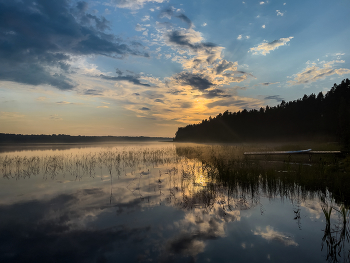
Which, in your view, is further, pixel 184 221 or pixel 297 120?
pixel 297 120

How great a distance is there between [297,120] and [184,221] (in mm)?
69848

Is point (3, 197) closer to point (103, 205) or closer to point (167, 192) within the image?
point (103, 205)

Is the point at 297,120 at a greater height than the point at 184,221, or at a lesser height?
greater

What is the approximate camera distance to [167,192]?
10.4 m

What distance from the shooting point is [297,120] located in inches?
2448

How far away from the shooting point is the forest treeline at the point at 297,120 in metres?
49.2

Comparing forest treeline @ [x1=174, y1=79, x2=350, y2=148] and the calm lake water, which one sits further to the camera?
forest treeline @ [x1=174, y1=79, x2=350, y2=148]

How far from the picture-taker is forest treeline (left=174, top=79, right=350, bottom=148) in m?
49.2

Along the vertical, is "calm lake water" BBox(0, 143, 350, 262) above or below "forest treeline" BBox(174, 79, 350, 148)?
below

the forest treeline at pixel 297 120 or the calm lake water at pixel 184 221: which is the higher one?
the forest treeline at pixel 297 120

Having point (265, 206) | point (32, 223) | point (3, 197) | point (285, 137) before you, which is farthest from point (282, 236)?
point (285, 137)

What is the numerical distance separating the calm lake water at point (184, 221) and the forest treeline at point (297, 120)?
31617 mm

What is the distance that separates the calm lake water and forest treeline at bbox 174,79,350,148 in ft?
104

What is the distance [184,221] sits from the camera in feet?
22.3
